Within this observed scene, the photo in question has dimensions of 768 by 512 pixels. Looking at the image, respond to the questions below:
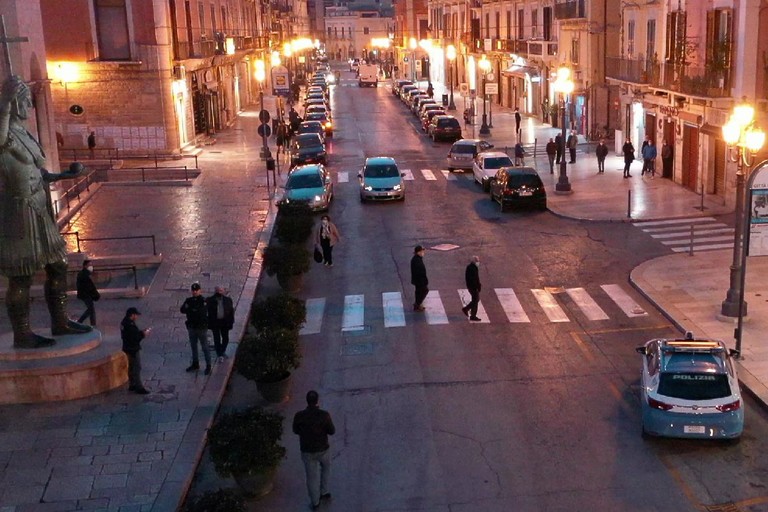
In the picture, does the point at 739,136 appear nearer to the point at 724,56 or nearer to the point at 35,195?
the point at 724,56

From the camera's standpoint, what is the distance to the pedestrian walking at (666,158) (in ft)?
117

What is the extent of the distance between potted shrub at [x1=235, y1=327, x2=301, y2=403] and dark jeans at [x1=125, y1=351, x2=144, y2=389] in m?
1.76

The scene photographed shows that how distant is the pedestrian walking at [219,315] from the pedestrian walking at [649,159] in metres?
23.5

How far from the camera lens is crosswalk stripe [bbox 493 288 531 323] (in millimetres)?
19828

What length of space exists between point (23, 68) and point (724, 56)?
21675 mm

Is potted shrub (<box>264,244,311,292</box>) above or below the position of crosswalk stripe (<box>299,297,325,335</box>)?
above

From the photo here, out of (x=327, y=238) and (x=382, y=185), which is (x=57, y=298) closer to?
(x=327, y=238)

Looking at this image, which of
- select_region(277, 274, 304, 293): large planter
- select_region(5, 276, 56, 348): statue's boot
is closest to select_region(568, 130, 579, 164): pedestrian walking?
select_region(277, 274, 304, 293): large planter

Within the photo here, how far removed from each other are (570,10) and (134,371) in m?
40.8

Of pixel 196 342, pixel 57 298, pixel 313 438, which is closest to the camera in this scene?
pixel 313 438

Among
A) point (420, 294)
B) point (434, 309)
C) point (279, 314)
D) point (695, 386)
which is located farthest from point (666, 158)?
point (695, 386)

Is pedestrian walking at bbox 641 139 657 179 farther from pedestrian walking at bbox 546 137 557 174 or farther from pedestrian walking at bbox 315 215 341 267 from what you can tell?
pedestrian walking at bbox 315 215 341 267

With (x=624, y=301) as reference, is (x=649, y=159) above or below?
above

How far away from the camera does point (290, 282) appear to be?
22.2 m
